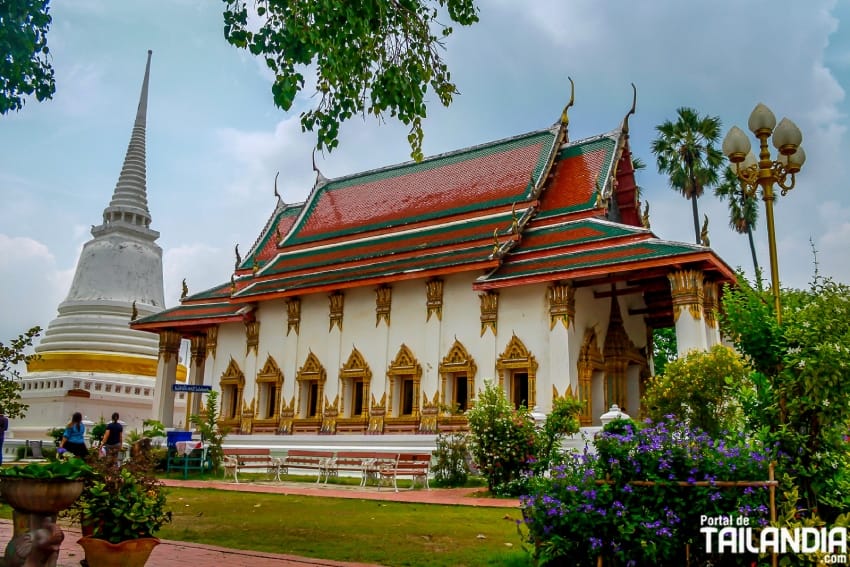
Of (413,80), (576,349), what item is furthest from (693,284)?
(413,80)

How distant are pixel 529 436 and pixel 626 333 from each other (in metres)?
7.09

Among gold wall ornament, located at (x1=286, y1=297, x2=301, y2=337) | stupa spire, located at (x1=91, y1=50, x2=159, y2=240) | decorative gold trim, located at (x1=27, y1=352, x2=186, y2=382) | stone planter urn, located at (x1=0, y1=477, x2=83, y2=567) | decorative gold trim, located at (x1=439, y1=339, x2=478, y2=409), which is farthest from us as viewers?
stupa spire, located at (x1=91, y1=50, x2=159, y2=240)

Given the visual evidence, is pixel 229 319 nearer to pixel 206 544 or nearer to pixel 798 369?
pixel 206 544

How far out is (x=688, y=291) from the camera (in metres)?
15.8

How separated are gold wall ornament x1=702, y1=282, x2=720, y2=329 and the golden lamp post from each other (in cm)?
766

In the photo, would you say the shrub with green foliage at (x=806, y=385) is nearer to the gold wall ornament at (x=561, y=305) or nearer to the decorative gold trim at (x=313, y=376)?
the gold wall ornament at (x=561, y=305)

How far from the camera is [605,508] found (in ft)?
18.9

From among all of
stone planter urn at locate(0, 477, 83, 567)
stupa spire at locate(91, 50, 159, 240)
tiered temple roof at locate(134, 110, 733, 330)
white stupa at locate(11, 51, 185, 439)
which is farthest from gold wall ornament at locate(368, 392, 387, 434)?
stupa spire at locate(91, 50, 159, 240)

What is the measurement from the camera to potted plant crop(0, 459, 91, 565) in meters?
5.20

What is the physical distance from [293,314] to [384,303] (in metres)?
3.23

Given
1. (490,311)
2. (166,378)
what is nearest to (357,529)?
(490,311)

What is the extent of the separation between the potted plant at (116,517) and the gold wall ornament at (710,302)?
1314 cm

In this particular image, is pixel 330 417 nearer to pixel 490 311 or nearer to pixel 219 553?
pixel 490 311

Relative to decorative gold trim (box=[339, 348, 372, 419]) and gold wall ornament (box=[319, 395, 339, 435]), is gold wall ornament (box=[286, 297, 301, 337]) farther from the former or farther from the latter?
gold wall ornament (box=[319, 395, 339, 435])
